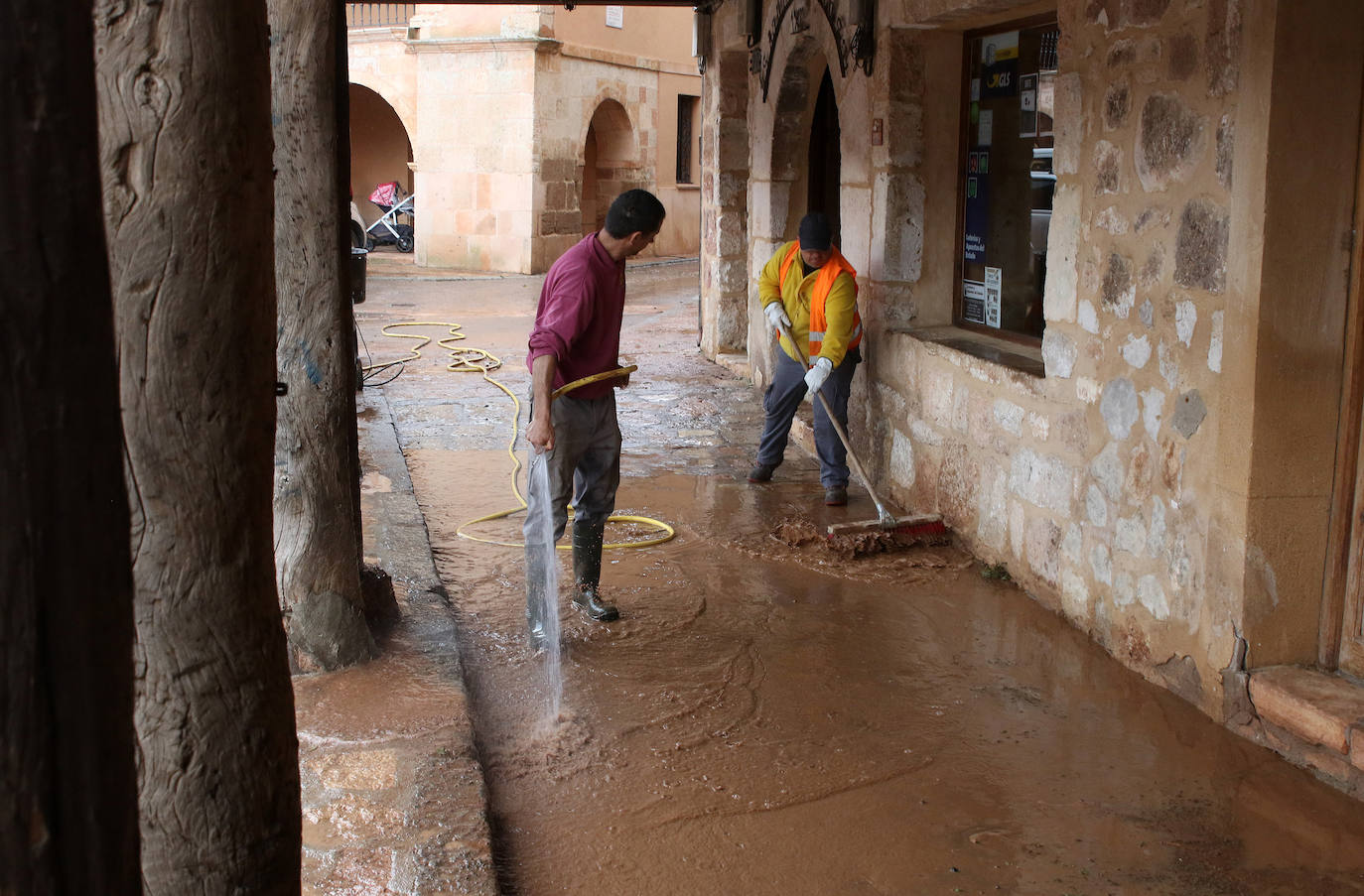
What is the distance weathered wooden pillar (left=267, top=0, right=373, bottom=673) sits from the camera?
3.95 m

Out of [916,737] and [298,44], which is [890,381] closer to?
[916,737]

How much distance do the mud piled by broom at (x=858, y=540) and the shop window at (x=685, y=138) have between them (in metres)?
17.6

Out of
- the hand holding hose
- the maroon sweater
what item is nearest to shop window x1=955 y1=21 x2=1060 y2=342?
the maroon sweater

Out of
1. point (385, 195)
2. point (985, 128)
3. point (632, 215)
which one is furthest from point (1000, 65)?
point (385, 195)

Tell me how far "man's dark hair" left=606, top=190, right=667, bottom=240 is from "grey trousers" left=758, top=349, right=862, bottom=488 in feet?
7.16

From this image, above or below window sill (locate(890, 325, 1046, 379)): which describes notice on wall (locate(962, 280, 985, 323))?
above

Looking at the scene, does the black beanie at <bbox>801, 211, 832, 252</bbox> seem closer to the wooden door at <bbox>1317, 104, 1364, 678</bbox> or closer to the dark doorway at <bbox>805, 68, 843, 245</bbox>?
the dark doorway at <bbox>805, 68, 843, 245</bbox>

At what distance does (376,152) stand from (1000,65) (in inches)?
788

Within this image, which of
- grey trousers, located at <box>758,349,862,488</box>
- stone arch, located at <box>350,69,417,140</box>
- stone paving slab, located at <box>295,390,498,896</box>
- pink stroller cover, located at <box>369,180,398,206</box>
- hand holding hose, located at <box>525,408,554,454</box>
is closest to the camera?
stone paving slab, located at <box>295,390,498,896</box>

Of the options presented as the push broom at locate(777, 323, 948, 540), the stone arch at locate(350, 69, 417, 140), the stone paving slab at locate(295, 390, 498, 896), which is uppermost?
the stone arch at locate(350, 69, 417, 140)

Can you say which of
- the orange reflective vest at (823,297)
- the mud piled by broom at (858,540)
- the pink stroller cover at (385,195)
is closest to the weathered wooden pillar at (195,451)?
the mud piled by broom at (858,540)

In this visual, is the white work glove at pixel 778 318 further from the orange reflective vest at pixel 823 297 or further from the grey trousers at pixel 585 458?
the grey trousers at pixel 585 458

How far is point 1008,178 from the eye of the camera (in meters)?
5.98

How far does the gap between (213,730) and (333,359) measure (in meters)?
2.51
